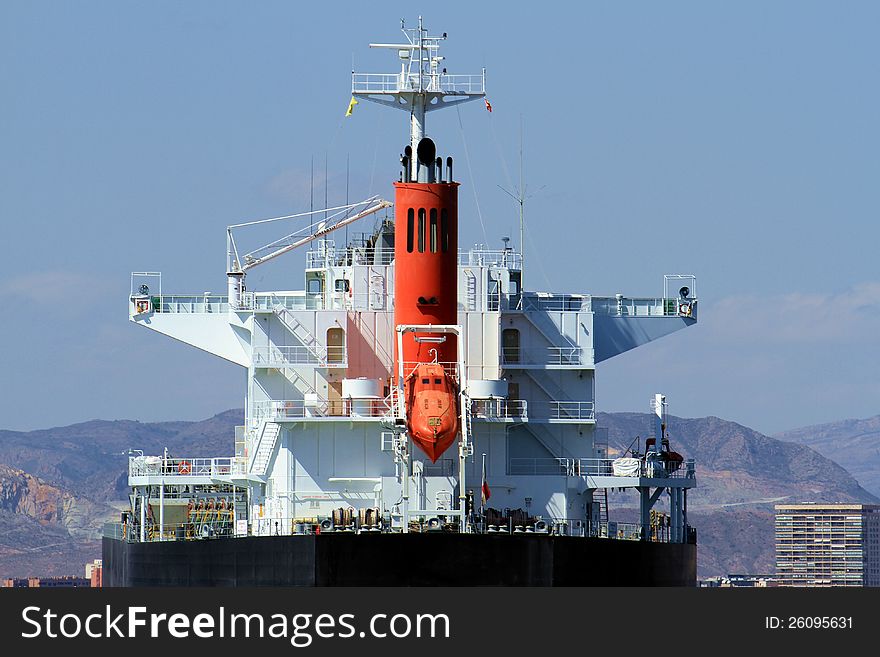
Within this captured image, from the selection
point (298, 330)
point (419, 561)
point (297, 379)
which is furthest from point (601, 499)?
point (419, 561)

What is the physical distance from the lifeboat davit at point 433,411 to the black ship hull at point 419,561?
3.69 meters

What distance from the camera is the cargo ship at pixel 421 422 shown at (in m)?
52.5

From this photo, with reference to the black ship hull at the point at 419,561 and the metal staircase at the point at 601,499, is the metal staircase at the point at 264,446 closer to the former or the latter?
the black ship hull at the point at 419,561

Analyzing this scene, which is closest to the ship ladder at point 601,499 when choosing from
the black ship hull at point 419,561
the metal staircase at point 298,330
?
the black ship hull at point 419,561

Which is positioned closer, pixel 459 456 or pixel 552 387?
pixel 459 456

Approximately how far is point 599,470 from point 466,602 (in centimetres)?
1379

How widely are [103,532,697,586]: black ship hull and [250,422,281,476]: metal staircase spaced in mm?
3153

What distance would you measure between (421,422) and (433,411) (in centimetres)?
44

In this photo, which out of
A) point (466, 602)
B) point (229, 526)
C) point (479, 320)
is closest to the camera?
point (466, 602)

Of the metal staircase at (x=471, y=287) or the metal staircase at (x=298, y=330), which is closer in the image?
the metal staircase at (x=298, y=330)

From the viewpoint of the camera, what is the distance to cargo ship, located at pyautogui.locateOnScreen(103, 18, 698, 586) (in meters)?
52.5

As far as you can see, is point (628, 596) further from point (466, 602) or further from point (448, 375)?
point (448, 375)

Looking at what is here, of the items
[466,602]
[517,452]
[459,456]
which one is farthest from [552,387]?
[466,602]

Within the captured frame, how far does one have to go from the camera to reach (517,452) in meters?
60.0
